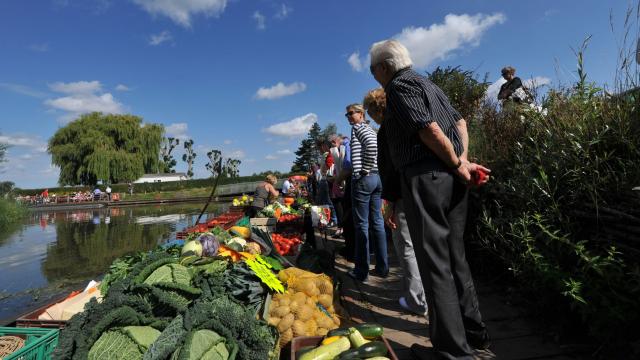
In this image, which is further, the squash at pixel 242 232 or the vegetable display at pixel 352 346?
the squash at pixel 242 232

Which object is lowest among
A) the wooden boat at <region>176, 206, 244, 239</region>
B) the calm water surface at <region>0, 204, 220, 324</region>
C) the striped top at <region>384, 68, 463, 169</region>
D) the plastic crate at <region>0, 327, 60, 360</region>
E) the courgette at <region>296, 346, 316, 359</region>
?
the calm water surface at <region>0, 204, 220, 324</region>

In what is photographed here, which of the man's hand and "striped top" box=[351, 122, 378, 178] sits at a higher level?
"striped top" box=[351, 122, 378, 178]

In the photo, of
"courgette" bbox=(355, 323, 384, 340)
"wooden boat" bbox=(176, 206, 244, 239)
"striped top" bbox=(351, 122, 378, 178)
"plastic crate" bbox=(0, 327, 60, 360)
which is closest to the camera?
"plastic crate" bbox=(0, 327, 60, 360)

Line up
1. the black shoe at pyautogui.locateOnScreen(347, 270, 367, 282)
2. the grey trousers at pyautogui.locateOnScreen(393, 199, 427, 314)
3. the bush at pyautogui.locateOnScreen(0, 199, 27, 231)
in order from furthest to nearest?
the bush at pyautogui.locateOnScreen(0, 199, 27, 231) < the black shoe at pyautogui.locateOnScreen(347, 270, 367, 282) < the grey trousers at pyautogui.locateOnScreen(393, 199, 427, 314)

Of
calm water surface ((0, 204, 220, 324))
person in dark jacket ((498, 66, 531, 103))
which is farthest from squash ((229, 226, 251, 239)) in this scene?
person in dark jacket ((498, 66, 531, 103))

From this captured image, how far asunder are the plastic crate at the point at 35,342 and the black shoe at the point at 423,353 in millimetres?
2115

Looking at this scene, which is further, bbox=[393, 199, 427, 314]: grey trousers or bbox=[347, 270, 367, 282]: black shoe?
bbox=[347, 270, 367, 282]: black shoe

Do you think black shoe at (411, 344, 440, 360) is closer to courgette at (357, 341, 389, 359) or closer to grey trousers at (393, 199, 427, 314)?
courgette at (357, 341, 389, 359)

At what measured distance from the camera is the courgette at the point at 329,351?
1.95 metres

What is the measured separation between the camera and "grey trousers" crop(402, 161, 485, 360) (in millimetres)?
1946

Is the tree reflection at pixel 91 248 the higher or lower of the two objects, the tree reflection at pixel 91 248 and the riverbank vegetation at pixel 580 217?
the lower

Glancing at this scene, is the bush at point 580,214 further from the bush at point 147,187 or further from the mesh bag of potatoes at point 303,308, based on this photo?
the bush at point 147,187

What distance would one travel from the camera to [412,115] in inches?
79.0

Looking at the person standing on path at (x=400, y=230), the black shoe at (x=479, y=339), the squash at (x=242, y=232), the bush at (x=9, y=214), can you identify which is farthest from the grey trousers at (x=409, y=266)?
the bush at (x=9, y=214)
